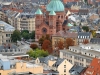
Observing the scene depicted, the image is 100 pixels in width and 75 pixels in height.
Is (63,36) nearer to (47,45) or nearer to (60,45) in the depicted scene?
(47,45)

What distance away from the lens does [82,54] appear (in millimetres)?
80188

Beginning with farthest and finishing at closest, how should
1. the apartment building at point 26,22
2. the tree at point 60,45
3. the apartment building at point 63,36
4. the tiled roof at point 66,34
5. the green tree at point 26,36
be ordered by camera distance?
the apartment building at point 26,22 → the green tree at point 26,36 → the tiled roof at point 66,34 → the apartment building at point 63,36 → the tree at point 60,45

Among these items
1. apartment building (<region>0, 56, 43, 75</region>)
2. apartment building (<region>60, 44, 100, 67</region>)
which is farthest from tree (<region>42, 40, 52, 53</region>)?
apartment building (<region>0, 56, 43, 75</region>)

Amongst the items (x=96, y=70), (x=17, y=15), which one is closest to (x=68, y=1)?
(x=17, y=15)

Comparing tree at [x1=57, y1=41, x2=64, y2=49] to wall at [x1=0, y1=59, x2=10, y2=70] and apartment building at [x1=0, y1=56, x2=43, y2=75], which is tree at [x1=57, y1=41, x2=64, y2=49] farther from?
wall at [x1=0, y1=59, x2=10, y2=70]

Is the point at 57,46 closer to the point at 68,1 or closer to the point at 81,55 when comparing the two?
the point at 81,55

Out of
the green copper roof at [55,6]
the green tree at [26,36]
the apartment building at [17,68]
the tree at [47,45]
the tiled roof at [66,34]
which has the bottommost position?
the green tree at [26,36]

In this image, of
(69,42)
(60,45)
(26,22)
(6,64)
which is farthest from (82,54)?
(26,22)

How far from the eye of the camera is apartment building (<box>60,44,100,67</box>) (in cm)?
7654

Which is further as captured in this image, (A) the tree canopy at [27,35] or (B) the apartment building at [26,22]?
(B) the apartment building at [26,22]

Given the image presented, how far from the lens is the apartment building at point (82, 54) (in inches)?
3013

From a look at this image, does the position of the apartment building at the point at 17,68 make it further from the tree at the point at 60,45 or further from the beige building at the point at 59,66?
the tree at the point at 60,45

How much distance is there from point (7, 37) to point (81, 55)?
1377 inches

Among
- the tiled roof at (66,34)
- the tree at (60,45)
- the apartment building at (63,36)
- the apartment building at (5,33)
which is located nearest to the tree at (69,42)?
the tree at (60,45)
